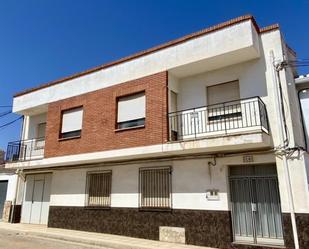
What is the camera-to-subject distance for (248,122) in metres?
8.97

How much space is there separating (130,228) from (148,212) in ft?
3.49

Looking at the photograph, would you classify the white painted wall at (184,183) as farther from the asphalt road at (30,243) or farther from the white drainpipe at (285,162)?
the asphalt road at (30,243)

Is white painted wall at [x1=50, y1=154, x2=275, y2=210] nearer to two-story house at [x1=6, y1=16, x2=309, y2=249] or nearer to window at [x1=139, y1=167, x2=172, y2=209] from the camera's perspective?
two-story house at [x1=6, y1=16, x2=309, y2=249]

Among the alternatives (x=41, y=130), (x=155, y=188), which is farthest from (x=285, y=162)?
(x=41, y=130)

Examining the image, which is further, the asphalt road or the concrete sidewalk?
the asphalt road

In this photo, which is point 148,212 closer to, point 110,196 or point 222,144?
point 110,196

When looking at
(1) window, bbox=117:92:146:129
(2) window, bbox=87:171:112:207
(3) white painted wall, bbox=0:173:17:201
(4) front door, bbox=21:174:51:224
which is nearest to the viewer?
(1) window, bbox=117:92:146:129

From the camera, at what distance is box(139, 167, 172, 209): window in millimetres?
10078

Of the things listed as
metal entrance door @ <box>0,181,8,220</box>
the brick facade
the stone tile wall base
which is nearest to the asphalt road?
the stone tile wall base

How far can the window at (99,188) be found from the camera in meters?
11.7

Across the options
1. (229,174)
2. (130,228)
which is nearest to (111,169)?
(130,228)

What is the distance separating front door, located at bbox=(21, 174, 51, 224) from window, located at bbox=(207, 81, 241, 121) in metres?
9.61

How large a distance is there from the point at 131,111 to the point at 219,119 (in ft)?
11.5

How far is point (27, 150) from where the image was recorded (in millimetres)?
15102
